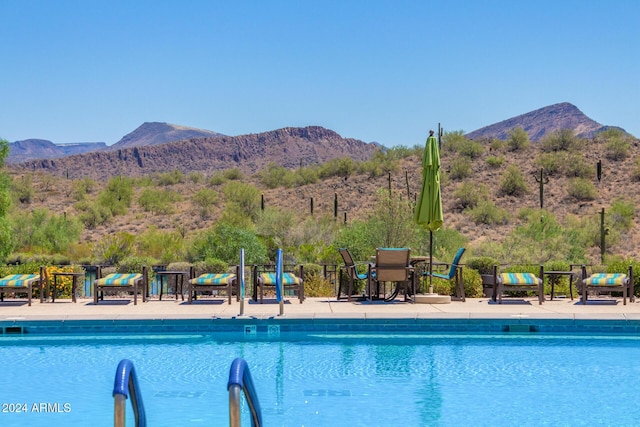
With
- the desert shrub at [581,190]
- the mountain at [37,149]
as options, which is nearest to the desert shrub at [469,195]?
the desert shrub at [581,190]

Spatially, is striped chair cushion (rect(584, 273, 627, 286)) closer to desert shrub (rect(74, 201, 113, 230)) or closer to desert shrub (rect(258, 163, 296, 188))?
desert shrub (rect(74, 201, 113, 230))

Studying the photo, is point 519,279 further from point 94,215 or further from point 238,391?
point 94,215

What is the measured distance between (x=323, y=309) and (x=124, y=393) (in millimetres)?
8321

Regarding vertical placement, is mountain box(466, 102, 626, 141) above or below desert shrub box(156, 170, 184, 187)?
above

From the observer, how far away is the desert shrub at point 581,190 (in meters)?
41.8

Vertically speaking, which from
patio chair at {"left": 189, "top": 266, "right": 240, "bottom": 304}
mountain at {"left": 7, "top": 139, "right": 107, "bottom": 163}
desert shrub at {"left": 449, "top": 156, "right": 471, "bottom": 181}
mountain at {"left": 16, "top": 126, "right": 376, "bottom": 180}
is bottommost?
patio chair at {"left": 189, "top": 266, "right": 240, "bottom": 304}

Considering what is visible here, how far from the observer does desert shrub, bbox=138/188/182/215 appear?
49.2 m

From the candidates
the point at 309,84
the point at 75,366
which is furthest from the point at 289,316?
the point at 309,84

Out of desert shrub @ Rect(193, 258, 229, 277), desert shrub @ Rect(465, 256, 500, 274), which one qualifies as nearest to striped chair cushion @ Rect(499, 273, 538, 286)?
desert shrub @ Rect(465, 256, 500, 274)

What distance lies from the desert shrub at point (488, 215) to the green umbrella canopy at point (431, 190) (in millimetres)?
27468

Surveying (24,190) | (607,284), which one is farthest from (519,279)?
(24,190)

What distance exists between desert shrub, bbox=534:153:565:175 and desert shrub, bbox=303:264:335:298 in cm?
3399

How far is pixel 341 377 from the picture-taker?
832 centimetres

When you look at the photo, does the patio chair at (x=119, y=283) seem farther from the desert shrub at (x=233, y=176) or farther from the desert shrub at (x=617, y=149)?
the desert shrub at (x=233, y=176)
